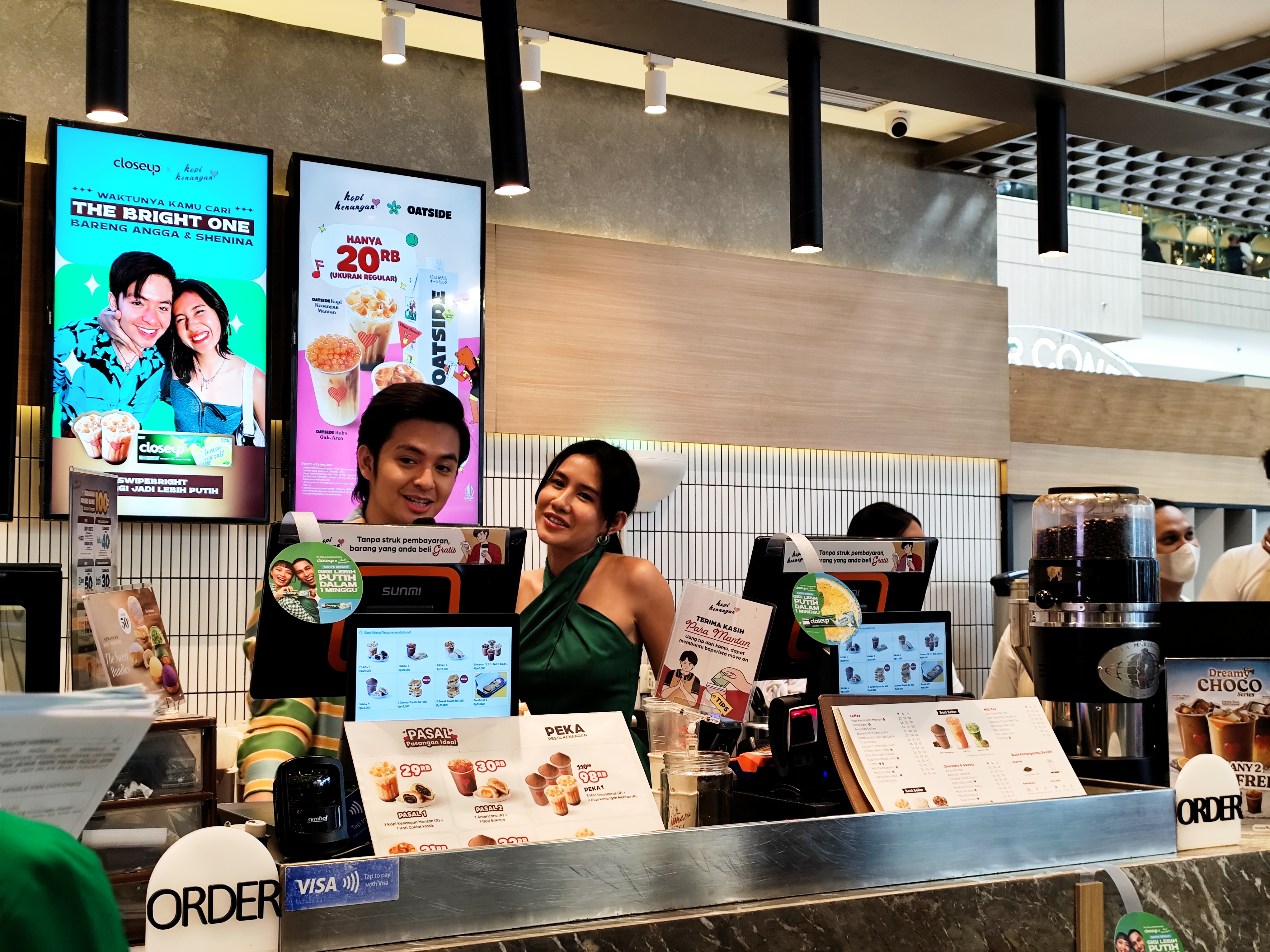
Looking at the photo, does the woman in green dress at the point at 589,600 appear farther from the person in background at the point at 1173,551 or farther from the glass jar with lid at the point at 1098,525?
the person in background at the point at 1173,551

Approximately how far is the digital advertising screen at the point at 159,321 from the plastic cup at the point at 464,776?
2698mm

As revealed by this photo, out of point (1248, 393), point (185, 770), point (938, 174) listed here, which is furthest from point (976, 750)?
point (1248, 393)

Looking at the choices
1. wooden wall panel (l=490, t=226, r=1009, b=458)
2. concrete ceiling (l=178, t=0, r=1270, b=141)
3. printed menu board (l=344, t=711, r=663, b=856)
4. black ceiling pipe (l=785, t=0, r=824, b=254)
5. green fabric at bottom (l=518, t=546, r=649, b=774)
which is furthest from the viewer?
wooden wall panel (l=490, t=226, r=1009, b=458)

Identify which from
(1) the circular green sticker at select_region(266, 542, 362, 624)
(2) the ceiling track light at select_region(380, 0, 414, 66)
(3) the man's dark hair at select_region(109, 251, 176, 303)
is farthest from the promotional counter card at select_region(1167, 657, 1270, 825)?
(3) the man's dark hair at select_region(109, 251, 176, 303)

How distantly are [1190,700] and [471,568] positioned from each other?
53.5 inches

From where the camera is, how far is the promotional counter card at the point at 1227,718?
224 centimetres

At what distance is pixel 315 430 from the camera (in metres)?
4.37

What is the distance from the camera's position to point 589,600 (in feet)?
9.96

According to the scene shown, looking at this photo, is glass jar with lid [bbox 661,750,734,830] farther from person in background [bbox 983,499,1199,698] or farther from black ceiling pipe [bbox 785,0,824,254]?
person in background [bbox 983,499,1199,698]

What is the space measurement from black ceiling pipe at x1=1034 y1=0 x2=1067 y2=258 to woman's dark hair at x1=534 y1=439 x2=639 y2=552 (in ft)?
3.65

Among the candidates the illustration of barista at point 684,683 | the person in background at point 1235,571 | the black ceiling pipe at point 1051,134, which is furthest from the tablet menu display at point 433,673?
the person in background at point 1235,571

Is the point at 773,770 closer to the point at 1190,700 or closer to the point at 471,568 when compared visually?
the point at 471,568

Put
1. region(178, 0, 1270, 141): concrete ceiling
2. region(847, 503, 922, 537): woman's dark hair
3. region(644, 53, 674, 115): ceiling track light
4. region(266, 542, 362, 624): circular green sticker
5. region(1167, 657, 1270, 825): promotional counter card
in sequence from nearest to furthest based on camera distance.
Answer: region(266, 542, 362, 624): circular green sticker, region(1167, 657, 1270, 825): promotional counter card, region(847, 503, 922, 537): woman's dark hair, region(178, 0, 1270, 141): concrete ceiling, region(644, 53, 674, 115): ceiling track light

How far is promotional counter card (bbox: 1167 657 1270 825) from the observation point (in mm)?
2240
